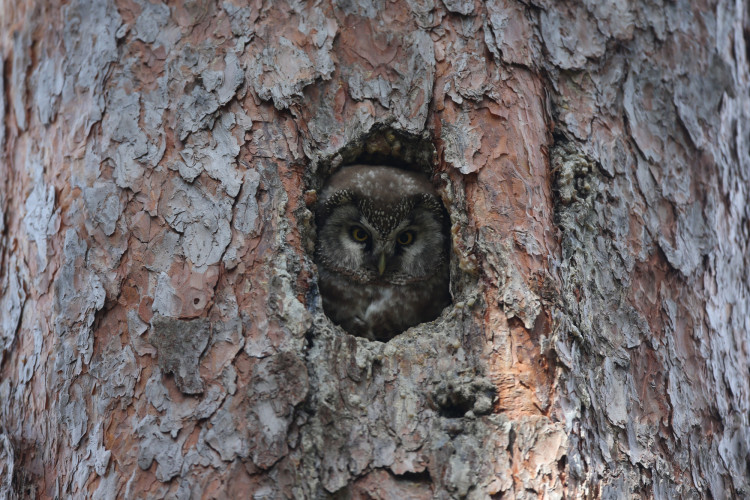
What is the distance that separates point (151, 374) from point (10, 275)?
88 cm

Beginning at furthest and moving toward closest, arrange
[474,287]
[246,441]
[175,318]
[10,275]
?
[10,275]
[474,287]
[175,318]
[246,441]

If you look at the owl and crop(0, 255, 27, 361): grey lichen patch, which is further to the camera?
the owl

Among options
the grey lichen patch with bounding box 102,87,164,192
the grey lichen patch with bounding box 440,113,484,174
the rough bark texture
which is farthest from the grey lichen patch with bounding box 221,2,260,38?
the grey lichen patch with bounding box 440,113,484,174

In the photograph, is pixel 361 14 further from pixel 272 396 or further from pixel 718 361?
pixel 718 361

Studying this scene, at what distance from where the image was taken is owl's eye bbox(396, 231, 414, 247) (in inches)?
135

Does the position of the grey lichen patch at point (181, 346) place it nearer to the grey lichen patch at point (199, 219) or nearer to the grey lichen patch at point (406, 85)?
the grey lichen patch at point (199, 219)

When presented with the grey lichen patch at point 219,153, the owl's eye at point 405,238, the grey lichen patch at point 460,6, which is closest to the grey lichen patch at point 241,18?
the grey lichen patch at point 219,153

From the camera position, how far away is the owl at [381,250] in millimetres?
3238

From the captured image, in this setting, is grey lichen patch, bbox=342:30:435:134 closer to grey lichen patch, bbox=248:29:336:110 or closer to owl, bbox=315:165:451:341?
grey lichen patch, bbox=248:29:336:110

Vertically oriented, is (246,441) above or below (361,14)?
below

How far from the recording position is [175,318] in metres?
2.37

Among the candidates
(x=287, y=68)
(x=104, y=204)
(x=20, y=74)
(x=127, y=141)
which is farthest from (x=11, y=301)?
(x=287, y=68)

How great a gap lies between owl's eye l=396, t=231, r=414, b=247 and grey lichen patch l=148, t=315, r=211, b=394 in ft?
4.35

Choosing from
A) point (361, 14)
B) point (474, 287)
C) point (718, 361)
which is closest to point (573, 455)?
point (474, 287)
